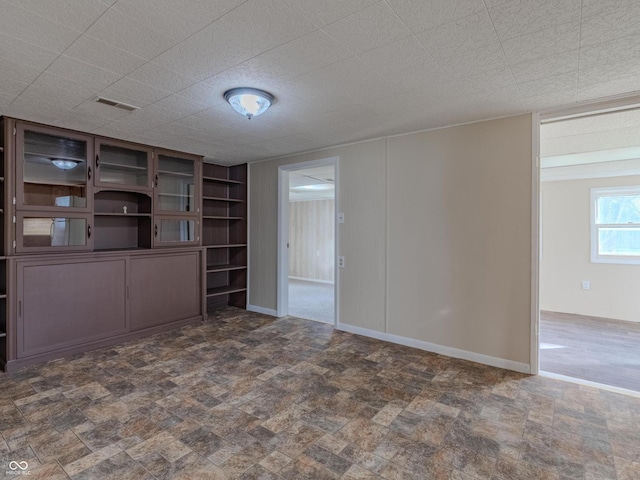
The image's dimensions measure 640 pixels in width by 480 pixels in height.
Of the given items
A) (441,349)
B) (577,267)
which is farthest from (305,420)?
(577,267)

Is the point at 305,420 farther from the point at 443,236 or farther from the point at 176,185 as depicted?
the point at 176,185

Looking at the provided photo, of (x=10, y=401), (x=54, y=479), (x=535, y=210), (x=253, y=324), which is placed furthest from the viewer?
(x=253, y=324)

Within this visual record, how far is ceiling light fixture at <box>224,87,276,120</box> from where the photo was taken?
2.46 metres

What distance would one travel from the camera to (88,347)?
349 cm

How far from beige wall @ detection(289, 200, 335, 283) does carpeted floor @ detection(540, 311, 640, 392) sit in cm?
488

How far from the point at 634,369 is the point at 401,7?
373 centimetres

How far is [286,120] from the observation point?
10.4 ft

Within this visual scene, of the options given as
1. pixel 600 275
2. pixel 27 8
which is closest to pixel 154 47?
pixel 27 8

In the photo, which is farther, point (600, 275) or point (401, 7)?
point (600, 275)

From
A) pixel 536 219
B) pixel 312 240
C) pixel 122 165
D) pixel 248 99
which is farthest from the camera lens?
pixel 312 240

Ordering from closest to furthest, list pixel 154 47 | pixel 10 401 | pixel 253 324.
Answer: pixel 154 47, pixel 10 401, pixel 253 324

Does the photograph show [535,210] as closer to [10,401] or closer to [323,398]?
[323,398]
